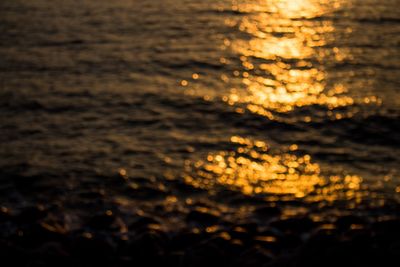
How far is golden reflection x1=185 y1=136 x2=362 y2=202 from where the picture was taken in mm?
7918

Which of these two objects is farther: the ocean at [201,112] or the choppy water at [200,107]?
the choppy water at [200,107]

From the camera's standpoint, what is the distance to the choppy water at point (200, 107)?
26.2 ft

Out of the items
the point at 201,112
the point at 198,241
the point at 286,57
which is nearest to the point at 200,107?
the point at 201,112

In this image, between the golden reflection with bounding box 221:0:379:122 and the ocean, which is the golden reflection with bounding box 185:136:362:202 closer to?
the ocean

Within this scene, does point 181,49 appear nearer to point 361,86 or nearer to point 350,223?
point 361,86

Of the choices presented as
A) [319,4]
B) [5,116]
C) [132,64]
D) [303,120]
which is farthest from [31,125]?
[319,4]

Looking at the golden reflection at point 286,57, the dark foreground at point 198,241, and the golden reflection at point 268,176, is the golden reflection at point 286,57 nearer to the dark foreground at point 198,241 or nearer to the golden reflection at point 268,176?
the golden reflection at point 268,176

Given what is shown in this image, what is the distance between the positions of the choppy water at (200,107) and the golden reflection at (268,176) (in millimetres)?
27

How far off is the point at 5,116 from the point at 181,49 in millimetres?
4598

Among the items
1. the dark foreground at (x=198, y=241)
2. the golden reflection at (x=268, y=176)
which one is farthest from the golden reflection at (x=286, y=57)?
the dark foreground at (x=198, y=241)

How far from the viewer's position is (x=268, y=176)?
27.2 feet

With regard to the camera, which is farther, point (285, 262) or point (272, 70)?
point (272, 70)

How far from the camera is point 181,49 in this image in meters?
13.2

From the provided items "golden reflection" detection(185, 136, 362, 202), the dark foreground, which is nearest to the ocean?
"golden reflection" detection(185, 136, 362, 202)
